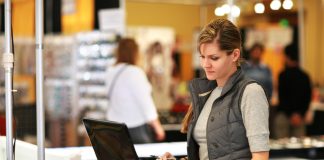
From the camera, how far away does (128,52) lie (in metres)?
5.92

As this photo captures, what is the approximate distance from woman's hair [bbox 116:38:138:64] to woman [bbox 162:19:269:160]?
306cm

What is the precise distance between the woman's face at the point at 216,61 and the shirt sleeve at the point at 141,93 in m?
2.94

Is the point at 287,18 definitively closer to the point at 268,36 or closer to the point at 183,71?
the point at 268,36

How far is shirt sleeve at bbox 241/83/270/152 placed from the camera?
2594mm

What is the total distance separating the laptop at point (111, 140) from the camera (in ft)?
8.55

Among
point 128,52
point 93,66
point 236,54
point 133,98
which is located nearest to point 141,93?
point 133,98

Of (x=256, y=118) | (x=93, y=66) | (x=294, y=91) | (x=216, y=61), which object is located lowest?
(x=294, y=91)

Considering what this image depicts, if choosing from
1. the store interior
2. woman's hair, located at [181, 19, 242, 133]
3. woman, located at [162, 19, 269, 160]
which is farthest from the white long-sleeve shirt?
woman's hair, located at [181, 19, 242, 133]

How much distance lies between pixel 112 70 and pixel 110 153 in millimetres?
3197

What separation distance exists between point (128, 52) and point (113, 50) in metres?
1.91

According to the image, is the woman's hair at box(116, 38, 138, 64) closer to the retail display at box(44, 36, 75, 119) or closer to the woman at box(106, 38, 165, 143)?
the woman at box(106, 38, 165, 143)

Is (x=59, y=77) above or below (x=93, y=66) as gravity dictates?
below

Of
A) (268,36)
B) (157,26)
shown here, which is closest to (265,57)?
(268,36)

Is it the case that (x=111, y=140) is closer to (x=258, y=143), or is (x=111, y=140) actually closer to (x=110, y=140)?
(x=110, y=140)
